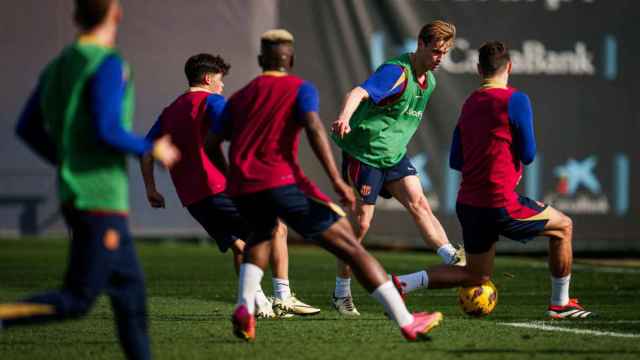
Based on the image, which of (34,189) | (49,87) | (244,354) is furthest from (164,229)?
(49,87)

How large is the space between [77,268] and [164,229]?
13.7 meters

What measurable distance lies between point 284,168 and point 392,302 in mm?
915

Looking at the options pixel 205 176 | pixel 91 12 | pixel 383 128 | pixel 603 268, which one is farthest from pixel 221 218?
pixel 603 268

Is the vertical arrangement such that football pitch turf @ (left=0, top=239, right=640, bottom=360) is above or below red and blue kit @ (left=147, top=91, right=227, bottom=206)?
below

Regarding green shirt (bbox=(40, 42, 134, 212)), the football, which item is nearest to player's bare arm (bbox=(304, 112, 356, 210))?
green shirt (bbox=(40, 42, 134, 212))

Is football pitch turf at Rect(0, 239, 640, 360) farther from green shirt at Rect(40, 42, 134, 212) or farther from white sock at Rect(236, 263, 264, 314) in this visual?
green shirt at Rect(40, 42, 134, 212)

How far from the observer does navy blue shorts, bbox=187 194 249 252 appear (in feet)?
32.9

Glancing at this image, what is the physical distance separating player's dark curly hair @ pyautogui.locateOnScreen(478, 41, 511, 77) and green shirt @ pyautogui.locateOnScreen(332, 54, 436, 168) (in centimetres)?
116

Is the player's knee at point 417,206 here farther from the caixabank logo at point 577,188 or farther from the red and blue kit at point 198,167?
the caixabank logo at point 577,188

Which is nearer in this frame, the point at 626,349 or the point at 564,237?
the point at 626,349

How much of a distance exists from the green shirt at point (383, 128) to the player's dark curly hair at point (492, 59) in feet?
3.79

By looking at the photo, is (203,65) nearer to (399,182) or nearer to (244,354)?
(399,182)

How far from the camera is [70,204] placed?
20.5ft

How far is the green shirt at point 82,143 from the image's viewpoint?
6.21m
